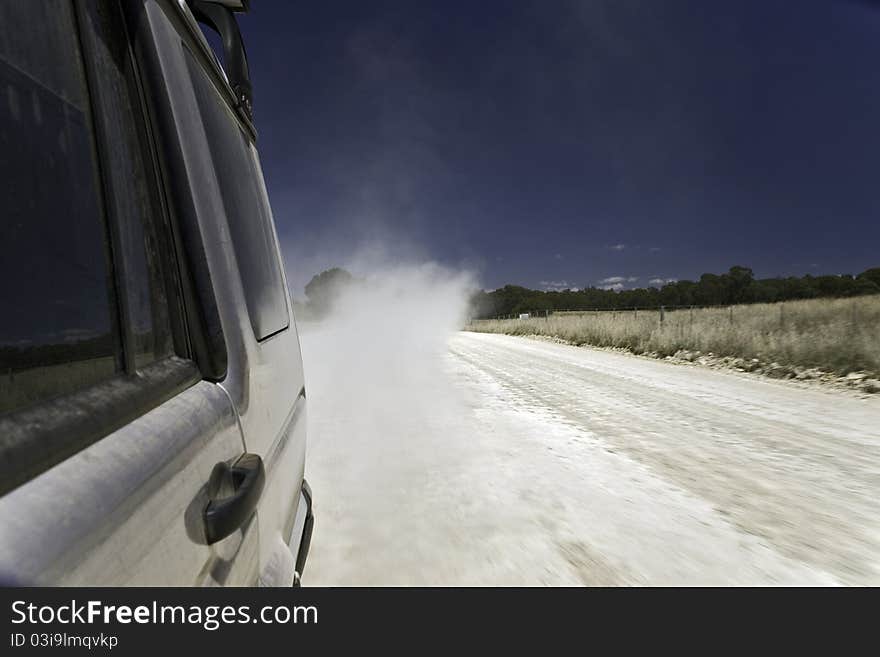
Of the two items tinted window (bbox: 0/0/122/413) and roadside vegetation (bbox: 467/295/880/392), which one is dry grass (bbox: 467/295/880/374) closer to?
roadside vegetation (bbox: 467/295/880/392)

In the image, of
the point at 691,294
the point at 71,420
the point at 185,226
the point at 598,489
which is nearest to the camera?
the point at 71,420

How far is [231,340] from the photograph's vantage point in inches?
43.3

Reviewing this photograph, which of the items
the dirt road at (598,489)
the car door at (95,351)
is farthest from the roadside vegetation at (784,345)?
the car door at (95,351)

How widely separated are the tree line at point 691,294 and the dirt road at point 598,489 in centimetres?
4712

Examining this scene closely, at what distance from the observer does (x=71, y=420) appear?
24.1 inches

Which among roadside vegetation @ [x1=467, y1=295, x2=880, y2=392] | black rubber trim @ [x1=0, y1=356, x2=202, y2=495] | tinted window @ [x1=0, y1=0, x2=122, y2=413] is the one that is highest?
tinted window @ [x1=0, y1=0, x2=122, y2=413]

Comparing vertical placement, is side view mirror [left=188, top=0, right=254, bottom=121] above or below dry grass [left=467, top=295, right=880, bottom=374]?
above

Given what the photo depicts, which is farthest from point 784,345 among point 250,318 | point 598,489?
point 250,318

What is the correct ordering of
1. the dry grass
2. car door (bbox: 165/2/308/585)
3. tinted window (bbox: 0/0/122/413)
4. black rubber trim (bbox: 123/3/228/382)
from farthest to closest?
1. the dry grass
2. car door (bbox: 165/2/308/585)
3. black rubber trim (bbox: 123/3/228/382)
4. tinted window (bbox: 0/0/122/413)

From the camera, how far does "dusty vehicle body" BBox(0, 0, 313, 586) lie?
56 cm

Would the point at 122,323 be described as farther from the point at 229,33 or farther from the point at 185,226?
the point at 229,33

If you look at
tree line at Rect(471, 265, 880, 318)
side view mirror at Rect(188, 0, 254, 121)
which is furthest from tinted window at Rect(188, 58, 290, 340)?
tree line at Rect(471, 265, 880, 318)

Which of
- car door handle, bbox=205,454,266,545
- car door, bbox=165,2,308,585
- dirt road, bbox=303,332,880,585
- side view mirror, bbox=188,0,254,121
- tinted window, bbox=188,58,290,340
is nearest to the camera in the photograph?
car door handle, bbox=205,454,266,545

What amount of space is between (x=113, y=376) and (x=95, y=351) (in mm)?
47
